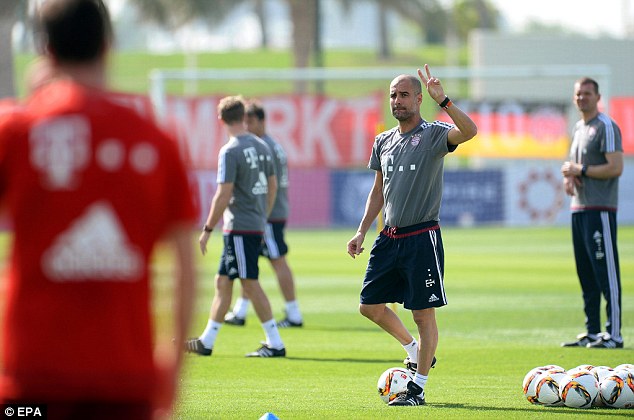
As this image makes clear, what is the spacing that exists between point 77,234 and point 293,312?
33.6 feet

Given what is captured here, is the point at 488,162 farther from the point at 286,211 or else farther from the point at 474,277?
the point at 286,211

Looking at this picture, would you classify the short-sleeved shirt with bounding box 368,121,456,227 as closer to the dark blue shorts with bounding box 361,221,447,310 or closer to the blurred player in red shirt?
the dark blue shorts with bounding box 361,221,447,310

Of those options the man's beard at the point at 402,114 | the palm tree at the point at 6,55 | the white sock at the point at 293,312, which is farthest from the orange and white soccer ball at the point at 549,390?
the palm tree at the point at 6,55

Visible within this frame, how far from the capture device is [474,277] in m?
19.8

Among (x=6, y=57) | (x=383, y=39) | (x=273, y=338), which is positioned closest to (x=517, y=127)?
(x=6, y=57)

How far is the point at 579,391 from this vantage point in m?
8.05

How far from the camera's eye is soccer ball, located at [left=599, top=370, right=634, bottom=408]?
802 centimetres

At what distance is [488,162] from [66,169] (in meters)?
42.0

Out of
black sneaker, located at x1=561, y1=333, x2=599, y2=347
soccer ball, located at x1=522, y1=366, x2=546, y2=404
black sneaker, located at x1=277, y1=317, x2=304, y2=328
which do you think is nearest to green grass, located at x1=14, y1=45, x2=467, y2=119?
black sneaker, located at x1=277, y1=317, x2=304, y2=328

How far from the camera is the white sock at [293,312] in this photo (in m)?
13.6

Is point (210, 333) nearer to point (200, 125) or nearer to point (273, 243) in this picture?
point (273, 243)

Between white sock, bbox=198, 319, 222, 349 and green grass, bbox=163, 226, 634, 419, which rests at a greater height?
white sock, bbox=198, 319, 222, 349

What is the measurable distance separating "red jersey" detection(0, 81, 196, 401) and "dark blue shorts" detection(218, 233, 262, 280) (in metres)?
7.44

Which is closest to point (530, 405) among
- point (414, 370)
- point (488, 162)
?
→ point (414, 370)
